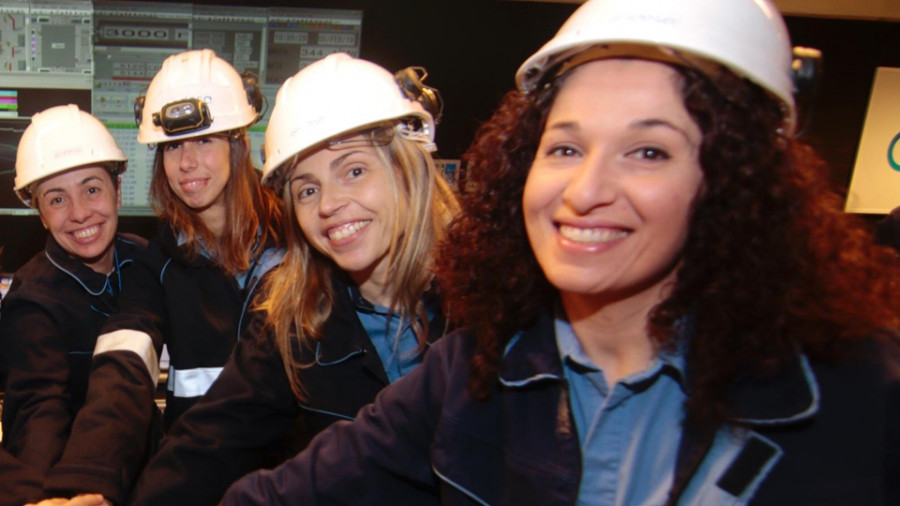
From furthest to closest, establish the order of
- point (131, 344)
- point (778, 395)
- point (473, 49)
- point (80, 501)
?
point (473, 49), point (131, 344), point (80, 501), point (778, 395)

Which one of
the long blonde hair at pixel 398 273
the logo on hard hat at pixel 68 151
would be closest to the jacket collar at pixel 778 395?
the long blonde hair at pixel 398 273

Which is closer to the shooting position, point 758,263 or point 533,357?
point 758,263

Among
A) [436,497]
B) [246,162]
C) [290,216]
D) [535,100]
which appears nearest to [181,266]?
[246,162]

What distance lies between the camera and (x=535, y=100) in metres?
1.03

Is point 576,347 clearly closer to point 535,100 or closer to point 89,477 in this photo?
point 535,100

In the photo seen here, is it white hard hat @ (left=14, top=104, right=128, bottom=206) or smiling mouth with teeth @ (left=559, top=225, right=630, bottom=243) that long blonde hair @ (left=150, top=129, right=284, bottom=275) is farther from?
smiling mouth with teeth @ (left=559, top=225, right=630, bottom=243)

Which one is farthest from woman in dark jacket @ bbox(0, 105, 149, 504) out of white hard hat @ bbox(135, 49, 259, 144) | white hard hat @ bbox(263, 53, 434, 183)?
white hard hat @ bbox(263, 53, 434, 183)

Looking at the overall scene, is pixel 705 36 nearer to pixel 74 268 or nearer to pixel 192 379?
pixel 192 379

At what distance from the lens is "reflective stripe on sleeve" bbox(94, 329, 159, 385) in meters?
2.04

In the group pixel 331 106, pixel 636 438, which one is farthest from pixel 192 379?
pixel 636 438

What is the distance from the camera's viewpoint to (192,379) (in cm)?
228

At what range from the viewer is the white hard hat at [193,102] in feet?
7.50

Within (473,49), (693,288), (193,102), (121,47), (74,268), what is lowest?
(74,268)

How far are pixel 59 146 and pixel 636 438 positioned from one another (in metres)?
2.32
